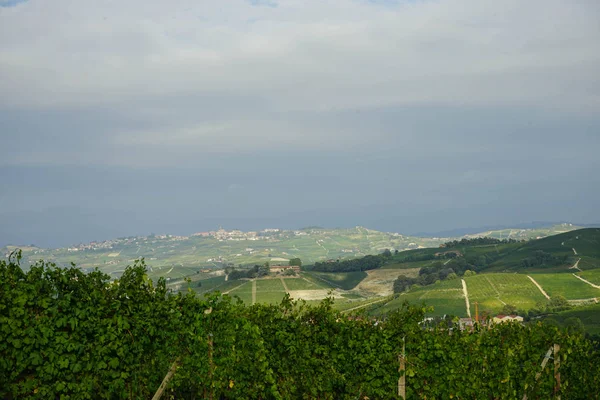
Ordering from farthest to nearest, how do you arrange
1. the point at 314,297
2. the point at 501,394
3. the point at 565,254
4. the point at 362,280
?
the point at 362,280, the point at 565,254, the point at 314,297, the point at 501,394

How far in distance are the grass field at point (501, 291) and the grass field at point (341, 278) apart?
4646 centimetres

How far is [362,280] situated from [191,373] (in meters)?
163

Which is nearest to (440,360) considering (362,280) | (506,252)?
(362,280)

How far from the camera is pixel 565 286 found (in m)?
113

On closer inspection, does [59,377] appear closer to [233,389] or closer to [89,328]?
[89,328]

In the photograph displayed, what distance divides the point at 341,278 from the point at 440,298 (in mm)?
65118

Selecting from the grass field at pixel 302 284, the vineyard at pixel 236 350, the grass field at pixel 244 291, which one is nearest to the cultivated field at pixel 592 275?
the grass field at pixel 302 284

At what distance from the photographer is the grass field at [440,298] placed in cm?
10388

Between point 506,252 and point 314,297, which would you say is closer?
point 314,297

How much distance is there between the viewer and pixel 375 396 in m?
11.7

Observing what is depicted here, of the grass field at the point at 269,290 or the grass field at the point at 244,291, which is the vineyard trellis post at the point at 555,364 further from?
the grass field at the point at 244,291

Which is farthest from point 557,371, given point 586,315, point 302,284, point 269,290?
point 302,284

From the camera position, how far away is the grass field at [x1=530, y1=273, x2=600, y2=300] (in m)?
107

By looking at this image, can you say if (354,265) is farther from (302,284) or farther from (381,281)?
(302,284)
